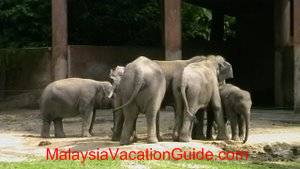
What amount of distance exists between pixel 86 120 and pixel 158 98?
2.44 meters

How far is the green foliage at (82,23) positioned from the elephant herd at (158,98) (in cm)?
887

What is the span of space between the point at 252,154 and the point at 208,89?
1681mm

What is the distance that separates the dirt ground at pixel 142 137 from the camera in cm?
1167

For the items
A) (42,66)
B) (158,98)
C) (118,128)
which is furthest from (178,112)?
(42,66)

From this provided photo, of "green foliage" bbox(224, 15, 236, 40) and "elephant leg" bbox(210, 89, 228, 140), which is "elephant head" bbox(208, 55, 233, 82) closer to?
"elephant leg" bbox(210, 89, 228, 140)

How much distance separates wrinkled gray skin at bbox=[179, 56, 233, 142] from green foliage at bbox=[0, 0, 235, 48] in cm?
1031

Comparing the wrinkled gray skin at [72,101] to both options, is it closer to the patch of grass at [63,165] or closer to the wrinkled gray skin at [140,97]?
the wrinkled gray skin at [140,97]

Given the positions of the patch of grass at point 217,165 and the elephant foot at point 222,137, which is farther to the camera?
the elephant foot at point 222,137

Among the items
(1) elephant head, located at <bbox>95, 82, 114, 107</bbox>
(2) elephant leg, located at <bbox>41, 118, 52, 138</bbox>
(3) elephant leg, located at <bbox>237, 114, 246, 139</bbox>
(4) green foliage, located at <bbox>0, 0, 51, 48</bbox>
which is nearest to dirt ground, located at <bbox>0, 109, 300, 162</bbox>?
(2) elephant leg, located at <bbox>41, 118, 52, 138</bbox>

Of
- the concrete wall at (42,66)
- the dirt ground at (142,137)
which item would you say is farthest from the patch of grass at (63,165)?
the concrete wall at (42,66)

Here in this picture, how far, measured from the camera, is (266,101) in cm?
2398

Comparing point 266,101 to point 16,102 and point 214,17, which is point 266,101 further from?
point 16,102

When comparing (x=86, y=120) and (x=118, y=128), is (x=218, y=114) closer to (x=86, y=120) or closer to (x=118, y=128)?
(x=118, y=128)

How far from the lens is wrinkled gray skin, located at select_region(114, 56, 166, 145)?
11.9 metres
